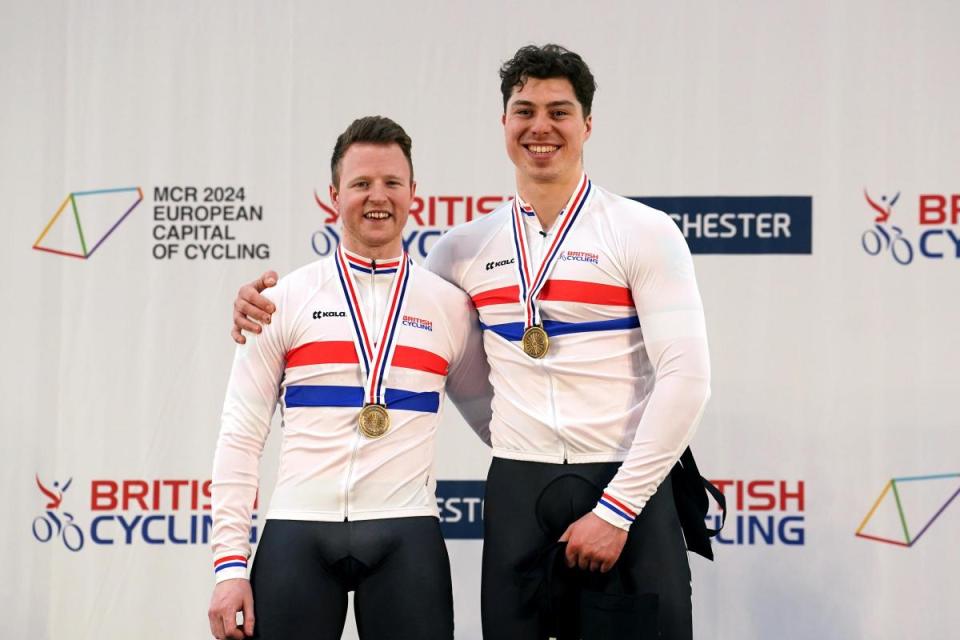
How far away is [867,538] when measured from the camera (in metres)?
3.88

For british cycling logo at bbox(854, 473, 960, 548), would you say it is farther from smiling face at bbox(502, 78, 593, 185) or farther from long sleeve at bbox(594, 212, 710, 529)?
smiling face at bbox(502, 78, 593, 185)

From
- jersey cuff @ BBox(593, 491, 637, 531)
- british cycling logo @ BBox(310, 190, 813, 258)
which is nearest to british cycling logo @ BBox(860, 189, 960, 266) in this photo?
british cycling logo @ BBox(310, 190, 813, 258)

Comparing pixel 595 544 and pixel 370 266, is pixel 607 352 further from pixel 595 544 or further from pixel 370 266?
pixel 370 266

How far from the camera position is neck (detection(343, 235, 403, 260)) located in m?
2.32

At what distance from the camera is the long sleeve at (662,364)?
2.08m

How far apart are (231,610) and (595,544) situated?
819 millimetres

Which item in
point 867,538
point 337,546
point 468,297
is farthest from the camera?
point 867,538

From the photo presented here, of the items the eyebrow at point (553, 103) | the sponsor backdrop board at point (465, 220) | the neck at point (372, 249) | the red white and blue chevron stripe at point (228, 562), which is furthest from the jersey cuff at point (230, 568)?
the sponsor backdrop board at point (465, 220)

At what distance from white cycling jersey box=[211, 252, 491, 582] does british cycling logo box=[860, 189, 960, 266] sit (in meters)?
2.37

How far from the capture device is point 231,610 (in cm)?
206

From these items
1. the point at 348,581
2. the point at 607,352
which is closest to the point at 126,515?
the point at 348,581

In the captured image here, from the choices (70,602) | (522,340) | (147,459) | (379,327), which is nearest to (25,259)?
(147,459)

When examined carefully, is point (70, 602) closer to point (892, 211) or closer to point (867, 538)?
point (867, 538)

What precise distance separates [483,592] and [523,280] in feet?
2.50
